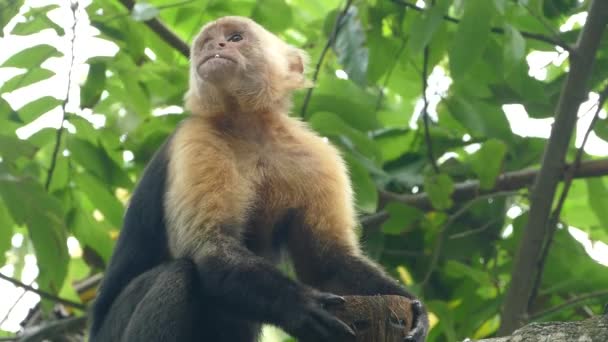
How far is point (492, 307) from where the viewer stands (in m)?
8.59

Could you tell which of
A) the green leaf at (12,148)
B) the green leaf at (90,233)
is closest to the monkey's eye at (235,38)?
the green leaf at (90,233)

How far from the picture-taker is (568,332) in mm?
4445

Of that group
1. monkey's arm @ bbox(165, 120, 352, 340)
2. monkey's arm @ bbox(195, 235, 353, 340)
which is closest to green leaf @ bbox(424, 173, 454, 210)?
monkey's arm @ bbox(165, 120, 352, 340)

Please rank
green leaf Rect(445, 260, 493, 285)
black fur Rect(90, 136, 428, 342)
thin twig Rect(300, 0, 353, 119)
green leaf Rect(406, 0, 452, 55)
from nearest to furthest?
black fur Rect(90, 136, 428, 342)
green leaf Rect(406, 0, 452, 55)
thin twig Rect(300, 0, 353, 119)
green leaf Rect(445, 260, 493, 285)

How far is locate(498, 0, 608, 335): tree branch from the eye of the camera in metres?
7.38

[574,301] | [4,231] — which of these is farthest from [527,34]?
[4,231]

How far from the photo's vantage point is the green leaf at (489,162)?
26.3 ft

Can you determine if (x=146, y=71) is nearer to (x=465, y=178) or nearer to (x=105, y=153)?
(x=105, y=153)

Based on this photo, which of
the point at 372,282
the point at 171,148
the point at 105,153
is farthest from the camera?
the point at 105,153

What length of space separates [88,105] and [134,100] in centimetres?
37

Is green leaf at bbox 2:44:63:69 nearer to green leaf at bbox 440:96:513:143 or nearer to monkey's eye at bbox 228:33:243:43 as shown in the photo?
monkey's eye at bbox 228:33:243:43

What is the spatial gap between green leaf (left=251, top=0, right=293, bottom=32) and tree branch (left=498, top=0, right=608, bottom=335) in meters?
2.49

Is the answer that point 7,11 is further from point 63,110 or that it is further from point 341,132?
point 341,132

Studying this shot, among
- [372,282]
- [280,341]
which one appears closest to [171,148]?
[372,282]
